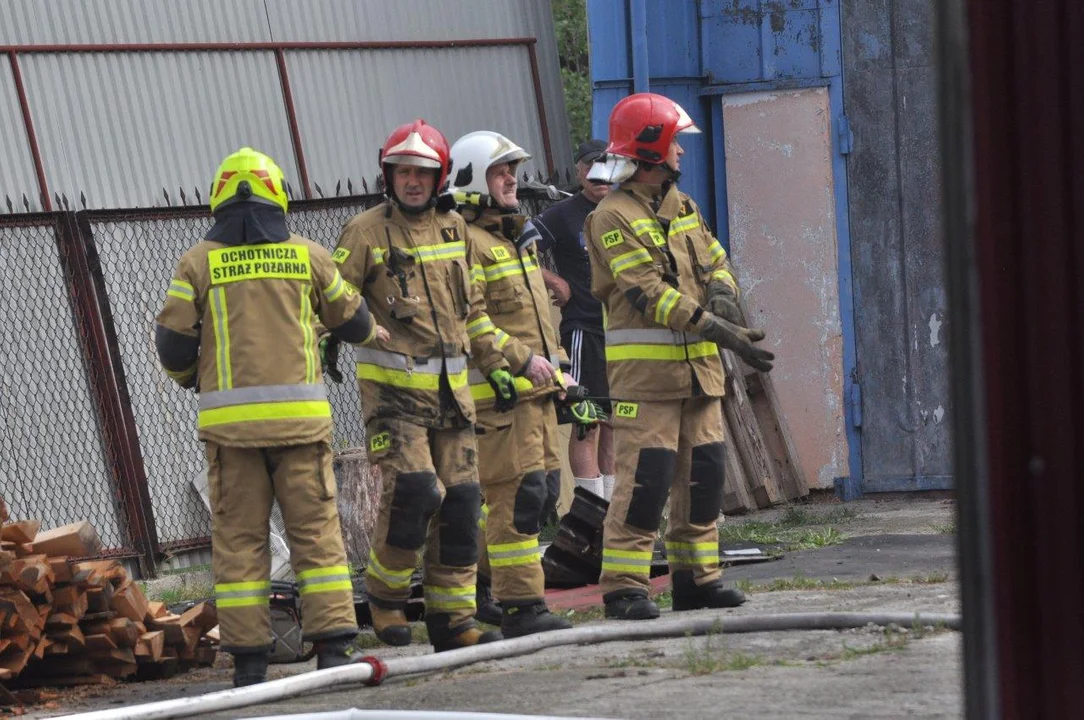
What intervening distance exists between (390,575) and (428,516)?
1.08ft

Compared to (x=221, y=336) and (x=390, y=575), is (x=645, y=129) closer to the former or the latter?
(x=390, y=575)

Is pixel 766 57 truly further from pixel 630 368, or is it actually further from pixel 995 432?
pixel 995 432

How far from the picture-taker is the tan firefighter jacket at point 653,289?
7.45 metres

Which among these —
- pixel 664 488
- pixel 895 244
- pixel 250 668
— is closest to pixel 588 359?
pixel 895 244

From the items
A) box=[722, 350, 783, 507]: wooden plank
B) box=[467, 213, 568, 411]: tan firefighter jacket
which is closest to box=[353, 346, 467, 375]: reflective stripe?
box=[467, 213, 568, 411]: tan firefighter jacket

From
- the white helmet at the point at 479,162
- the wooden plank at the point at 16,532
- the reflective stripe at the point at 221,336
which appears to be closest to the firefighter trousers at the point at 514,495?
the white helmet at the point at 479,162

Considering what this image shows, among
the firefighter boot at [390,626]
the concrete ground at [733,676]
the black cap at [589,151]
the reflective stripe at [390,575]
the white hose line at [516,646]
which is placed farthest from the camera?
the black cap at [589,151]

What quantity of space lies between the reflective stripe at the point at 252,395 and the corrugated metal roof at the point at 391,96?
214 inches

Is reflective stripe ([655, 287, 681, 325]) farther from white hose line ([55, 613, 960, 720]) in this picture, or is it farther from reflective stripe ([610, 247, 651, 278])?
white hose line ([55, 613, 960, 720])

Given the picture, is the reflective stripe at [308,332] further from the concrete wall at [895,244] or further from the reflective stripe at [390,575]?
the concrete wall at [895,244]

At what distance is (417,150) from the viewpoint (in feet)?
22.4

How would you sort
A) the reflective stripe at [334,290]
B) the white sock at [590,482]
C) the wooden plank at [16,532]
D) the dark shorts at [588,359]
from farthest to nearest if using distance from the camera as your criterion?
the dark shorts at [588,359] < the white sock at [590,482] < the wooden plank at [16,532] < the reflective stripe at [334,290]

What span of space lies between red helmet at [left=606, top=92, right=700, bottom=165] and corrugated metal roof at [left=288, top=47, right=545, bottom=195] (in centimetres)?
416

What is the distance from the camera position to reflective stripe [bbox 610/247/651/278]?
750 centimetres
